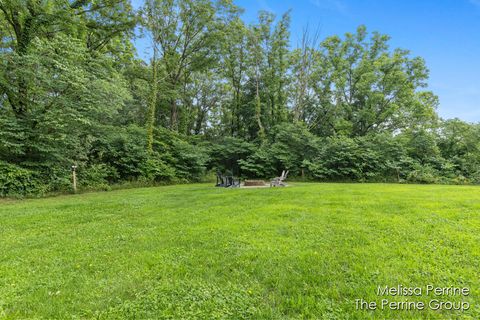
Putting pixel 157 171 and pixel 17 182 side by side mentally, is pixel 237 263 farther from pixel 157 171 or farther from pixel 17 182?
pixel 157 171

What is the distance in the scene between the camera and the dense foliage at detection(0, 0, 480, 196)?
9.72m

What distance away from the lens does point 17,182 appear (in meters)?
8.85

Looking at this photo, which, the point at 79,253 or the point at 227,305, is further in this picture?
the point at 79,253

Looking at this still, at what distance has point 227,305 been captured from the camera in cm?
213

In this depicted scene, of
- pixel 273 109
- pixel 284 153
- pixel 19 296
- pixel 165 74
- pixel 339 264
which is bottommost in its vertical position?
pixel 19 296

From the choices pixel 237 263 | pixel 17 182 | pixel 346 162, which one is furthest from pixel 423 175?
pixel 17 182

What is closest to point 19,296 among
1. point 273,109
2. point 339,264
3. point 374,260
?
point 339,264

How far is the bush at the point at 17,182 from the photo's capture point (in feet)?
28.2

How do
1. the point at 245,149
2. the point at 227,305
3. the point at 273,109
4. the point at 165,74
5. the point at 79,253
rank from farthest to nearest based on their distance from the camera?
1. the point at 273,109
2. the point at 165,74
3. the point at 245,149
4. the point at 79,253
5. the point at 227,305

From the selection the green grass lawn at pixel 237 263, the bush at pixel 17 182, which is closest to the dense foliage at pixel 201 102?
the bush at pixel 17 182

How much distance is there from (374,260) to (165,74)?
2007 cm

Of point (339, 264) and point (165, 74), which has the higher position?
point (165, 74)

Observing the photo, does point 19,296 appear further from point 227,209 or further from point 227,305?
point 227,209

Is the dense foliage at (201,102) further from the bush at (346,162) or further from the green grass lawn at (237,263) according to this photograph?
the green grass lawn at (237,263)
